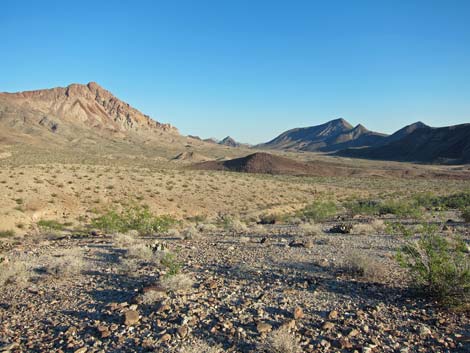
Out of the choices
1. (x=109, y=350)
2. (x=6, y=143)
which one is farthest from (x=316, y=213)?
(x=6, y=143)

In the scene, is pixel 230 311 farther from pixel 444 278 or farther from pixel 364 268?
pixel 444 278

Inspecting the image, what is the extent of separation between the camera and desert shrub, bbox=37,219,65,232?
15879 millimetres

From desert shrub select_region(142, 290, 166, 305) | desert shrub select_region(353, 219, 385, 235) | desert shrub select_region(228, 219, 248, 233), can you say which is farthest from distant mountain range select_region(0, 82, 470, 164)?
desert shrub select_region(142, 290, 166, 305)

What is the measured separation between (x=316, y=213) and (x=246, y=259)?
34.9 ft

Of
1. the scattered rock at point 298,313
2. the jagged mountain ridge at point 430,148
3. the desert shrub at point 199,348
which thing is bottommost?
the desert shrub at point 199,348

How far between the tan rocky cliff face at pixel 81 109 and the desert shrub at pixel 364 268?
4888 inches

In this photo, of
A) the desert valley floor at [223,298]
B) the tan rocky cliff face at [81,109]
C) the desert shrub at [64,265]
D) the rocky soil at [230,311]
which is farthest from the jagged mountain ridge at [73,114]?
the rocky soil at [230,311]

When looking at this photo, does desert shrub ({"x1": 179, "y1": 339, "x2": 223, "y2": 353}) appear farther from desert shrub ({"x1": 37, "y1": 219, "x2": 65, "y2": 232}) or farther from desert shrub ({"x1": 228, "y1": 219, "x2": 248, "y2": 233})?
desert shrub ({"x1": 37, "y1": 219, "x2": 65, "y2": 232})

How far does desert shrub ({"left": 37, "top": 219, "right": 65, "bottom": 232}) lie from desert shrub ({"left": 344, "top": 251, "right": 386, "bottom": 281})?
40.9 feet

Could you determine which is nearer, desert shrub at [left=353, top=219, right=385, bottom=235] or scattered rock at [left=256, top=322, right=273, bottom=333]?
scattered rock at [left=256, top=322, right=273, bottom=333]

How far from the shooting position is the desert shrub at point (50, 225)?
15.9 metres

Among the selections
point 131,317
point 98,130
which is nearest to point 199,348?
point 131,317

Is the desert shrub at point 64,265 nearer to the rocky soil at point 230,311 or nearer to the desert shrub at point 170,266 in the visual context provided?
the rocky soil at point 230,311

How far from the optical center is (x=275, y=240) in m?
11.5
